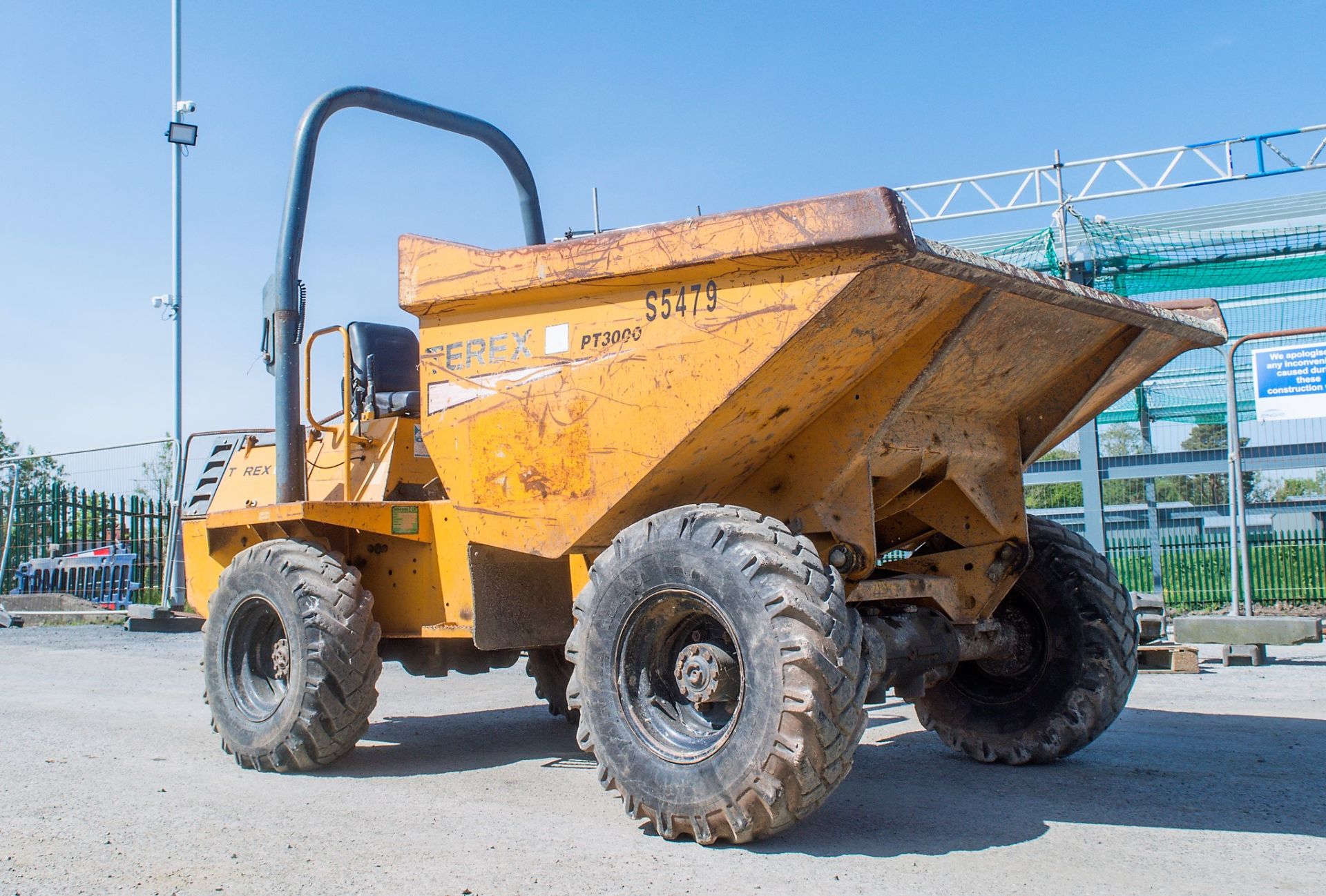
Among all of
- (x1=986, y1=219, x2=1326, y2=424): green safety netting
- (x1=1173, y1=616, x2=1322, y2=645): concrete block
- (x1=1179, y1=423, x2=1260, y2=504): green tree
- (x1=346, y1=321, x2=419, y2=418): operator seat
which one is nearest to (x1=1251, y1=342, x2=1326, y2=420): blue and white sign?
(x1=1179, y1=423, x2=1260, y2=504): green tree

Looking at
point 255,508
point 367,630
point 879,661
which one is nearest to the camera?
point 879,661

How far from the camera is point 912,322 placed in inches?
165

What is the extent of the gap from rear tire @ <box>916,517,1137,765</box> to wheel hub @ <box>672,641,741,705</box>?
6.35 feet

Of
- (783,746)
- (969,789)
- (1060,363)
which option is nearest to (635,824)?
(783,746)

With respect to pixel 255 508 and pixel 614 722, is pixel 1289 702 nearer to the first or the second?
pixel 614 722

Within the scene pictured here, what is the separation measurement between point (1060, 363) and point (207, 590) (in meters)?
5.05

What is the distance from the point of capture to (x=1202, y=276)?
51.6ft

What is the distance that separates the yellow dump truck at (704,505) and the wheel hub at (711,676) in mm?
13

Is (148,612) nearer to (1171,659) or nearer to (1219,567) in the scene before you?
(1171,659)

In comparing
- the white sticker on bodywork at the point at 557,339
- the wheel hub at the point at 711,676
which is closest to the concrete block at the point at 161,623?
the white sticker on bodywork at the point at 557,339

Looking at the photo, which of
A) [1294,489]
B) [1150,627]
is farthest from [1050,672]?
[1294,489]

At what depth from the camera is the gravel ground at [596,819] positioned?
3.52 meters

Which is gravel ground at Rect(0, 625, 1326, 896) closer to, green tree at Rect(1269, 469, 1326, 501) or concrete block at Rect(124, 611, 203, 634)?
concrete block at Rect(124, 611, 203, 634)

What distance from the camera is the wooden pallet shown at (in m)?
8.84
